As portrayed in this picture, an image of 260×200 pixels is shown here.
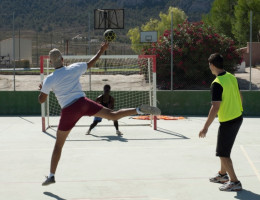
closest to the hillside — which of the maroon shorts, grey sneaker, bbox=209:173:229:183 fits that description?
grey sneaker, bbox=209:173:229:183

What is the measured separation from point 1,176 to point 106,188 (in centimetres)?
197

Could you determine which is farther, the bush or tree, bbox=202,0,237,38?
tree, bbox=202,0,237,38

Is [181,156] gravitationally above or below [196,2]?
below

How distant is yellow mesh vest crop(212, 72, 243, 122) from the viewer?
675cm

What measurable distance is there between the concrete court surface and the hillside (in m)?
62.7

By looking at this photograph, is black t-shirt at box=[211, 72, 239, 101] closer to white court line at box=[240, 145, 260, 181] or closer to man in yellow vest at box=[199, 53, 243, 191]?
man in yellow vest at box=[199, 53, 243, 191]

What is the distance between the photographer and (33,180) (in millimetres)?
7781

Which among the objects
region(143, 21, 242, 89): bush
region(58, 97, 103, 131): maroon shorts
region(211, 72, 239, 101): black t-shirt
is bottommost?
region(58, 97, 103, 131): maroon shorts

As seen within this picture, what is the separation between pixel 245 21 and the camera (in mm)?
42344

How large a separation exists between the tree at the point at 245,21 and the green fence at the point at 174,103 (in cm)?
2364

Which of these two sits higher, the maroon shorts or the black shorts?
the maroon shorts

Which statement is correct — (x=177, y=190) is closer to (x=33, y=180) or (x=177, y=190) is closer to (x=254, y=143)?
(x=33, y=180)

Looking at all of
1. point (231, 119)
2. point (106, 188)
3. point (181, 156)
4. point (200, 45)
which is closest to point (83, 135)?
point (181, 156)

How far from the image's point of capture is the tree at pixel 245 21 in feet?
137
